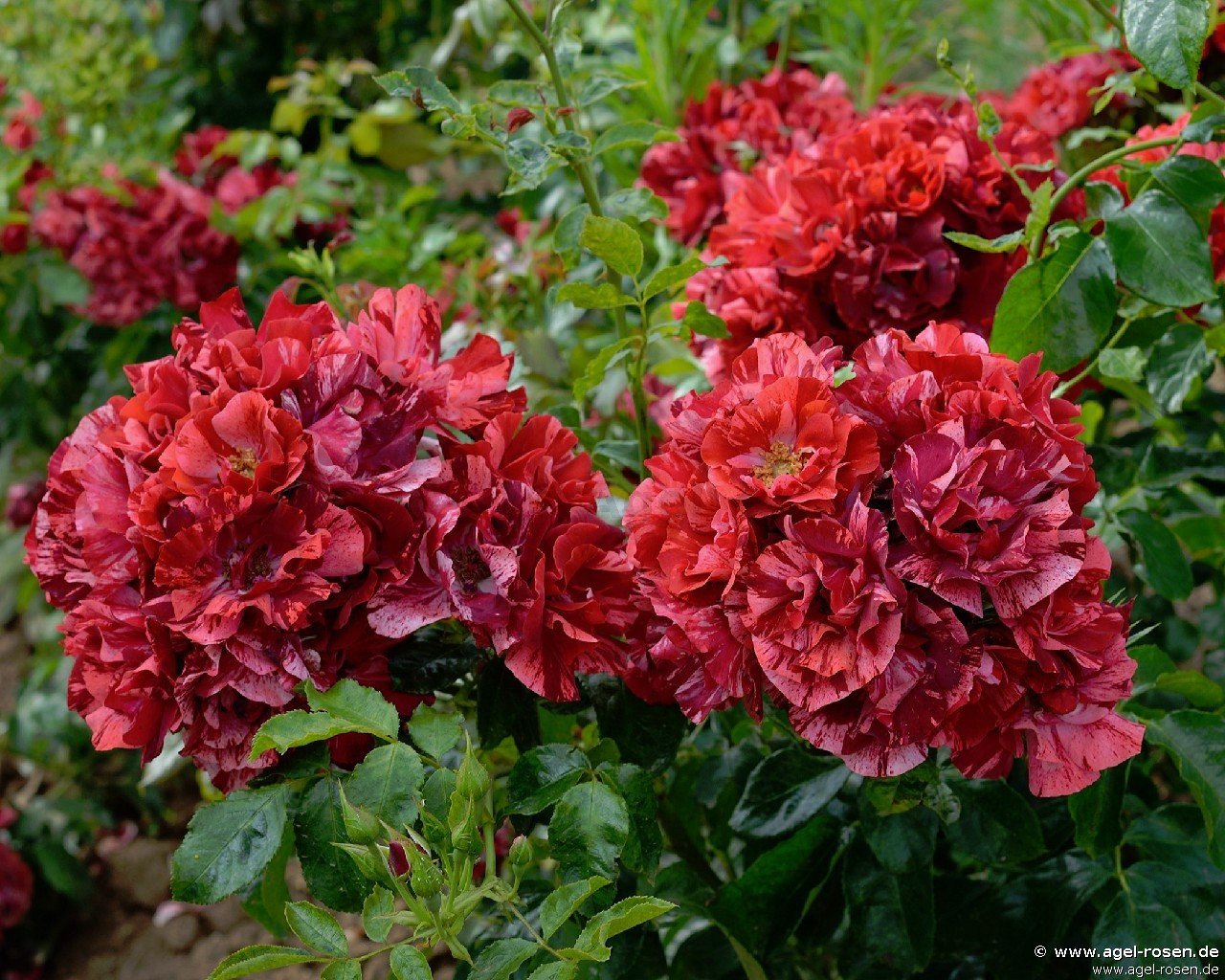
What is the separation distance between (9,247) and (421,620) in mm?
1635

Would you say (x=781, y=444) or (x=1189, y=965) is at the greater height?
(x=781, y=444)

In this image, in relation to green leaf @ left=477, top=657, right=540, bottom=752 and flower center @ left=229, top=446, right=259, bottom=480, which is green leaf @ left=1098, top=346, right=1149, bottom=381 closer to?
green leaf @ left=477, top=657, right=540, bottom=752

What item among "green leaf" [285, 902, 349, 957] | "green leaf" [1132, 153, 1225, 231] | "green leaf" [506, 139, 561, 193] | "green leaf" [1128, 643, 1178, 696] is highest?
"green leaf" [506, 139, 561, 193]

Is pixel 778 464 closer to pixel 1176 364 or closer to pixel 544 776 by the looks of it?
pixel 544 776

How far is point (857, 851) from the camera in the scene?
2.86 ft

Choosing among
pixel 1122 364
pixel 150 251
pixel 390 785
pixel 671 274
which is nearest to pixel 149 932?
pixel 150 251

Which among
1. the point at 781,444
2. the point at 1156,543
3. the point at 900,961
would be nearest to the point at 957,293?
the point at 1156,543

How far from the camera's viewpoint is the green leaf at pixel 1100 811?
80 cm

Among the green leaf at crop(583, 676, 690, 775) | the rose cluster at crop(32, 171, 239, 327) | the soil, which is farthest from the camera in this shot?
the soil

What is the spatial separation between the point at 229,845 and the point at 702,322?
455 mm

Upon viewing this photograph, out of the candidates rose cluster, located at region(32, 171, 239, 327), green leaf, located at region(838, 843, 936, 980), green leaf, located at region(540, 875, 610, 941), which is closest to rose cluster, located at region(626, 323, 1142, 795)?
green leaf, located at region(540, 875, 610, 941)

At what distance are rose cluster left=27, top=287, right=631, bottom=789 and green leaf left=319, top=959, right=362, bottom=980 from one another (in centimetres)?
15

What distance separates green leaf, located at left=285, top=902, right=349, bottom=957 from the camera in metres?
0.59

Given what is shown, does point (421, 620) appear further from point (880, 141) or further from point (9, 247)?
point (9, 247)
